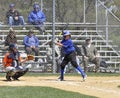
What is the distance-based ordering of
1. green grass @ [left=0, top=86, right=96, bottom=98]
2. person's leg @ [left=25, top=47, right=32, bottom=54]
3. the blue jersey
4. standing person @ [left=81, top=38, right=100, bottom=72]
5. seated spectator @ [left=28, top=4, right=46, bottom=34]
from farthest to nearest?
seated spectator @ [left=28, top=4, right=46, bottom=34] → person's leg @ [left=25, top=47, right=32, bottom=54] → standing person @ [left=81, top=38, right=100, bottom=72] → the blue jersey → green grass @ [left=0, top=86, right=96, bottom=98]

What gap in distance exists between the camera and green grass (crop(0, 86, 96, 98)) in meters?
12.5

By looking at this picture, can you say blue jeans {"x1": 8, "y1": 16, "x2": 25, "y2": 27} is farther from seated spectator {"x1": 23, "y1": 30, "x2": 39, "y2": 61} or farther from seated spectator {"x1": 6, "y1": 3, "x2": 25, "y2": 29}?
seated spectator {"x1": 23, "y1": 30, "x2": 39, "y2": 61}

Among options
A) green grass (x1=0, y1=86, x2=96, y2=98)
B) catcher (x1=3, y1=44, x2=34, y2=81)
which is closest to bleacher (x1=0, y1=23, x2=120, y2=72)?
catcher (x1=3, y1=44, x2=34, y2=81)

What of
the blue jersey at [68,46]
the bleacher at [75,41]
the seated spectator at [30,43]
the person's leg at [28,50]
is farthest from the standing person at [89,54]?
the blue jersey at [68,46]

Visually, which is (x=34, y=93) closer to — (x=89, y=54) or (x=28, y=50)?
(x=28, y=50)

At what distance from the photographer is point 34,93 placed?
1301 centimetres

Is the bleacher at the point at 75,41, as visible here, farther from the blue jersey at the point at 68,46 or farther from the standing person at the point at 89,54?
the blue jersey at the point at 68,46

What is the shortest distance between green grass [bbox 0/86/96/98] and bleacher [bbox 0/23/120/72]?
768cm

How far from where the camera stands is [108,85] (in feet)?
52.0

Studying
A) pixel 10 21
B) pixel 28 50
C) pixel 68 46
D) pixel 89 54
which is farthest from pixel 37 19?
pixel 68 46

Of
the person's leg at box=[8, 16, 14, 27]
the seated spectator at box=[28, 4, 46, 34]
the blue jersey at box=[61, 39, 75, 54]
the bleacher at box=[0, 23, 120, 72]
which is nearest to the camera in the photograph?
the blue jersey at box=[61, 39, 75, 54]

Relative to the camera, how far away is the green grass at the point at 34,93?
491 inches

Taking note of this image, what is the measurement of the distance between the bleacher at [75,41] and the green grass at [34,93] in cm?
768

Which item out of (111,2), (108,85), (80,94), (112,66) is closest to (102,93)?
(80,94)
